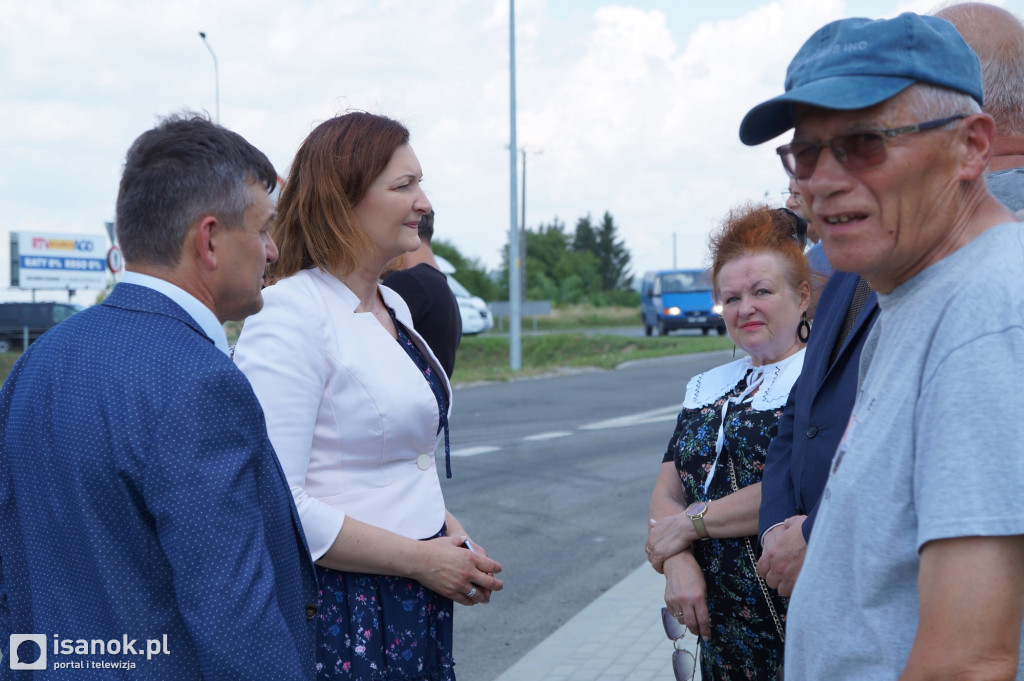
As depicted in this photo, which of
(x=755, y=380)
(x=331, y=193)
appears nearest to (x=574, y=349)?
(x=755, y=380)

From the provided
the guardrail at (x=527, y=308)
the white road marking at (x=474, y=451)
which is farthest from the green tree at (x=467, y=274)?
the white road marking at (x=474, y=451)

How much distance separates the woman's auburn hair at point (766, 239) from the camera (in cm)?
336

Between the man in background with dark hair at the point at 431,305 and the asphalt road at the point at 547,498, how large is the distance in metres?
2.17

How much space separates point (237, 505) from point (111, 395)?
0.30m

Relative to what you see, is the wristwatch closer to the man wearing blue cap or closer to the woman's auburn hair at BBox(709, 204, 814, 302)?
the woman's auburn hair at BBox(709, 204, 814, 302)

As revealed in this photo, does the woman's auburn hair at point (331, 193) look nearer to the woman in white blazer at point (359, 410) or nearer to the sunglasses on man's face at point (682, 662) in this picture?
the woman in white blazer at point (359, 410)

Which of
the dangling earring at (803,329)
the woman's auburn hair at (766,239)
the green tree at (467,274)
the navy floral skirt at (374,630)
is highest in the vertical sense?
the green tree at (467,274)

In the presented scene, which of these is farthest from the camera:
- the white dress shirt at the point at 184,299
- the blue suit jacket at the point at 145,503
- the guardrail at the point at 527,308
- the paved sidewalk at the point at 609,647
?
the guardrail at the point at 527,308

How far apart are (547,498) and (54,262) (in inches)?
1737

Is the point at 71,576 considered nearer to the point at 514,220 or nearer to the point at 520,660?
the point at 520,660

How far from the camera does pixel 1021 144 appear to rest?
7.17ft

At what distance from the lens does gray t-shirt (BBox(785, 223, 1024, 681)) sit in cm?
123

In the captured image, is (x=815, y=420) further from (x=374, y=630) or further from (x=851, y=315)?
(x=374, y=630)

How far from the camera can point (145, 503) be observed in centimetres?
177
